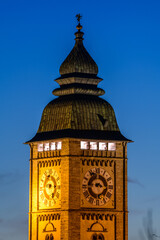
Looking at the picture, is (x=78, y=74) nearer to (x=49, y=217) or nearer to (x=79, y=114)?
(x=79, y=114)

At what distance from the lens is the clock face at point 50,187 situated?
4747 inches

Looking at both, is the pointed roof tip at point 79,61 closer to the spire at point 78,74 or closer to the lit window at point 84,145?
the spire at point 78,74

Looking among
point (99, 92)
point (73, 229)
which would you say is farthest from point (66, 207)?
point (99, 92)

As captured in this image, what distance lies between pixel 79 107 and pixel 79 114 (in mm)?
569

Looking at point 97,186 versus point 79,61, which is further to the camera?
point 79,61

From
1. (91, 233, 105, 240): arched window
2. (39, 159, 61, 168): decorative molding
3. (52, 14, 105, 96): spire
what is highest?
(52, 14, 105, 96): spire

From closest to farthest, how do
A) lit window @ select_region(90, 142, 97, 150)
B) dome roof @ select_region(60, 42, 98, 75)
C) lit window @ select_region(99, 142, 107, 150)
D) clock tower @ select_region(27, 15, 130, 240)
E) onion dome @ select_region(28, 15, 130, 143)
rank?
clock tower @ select_region(27, 15, 130, 240), onion dome @ select_region(28, 15, 130, 143), lit window @ select_region(90, 142, 97, 150), lit window @ select_region(99, 142, 107, 150), dome roof @ select_region(60, 42, 98, 75)

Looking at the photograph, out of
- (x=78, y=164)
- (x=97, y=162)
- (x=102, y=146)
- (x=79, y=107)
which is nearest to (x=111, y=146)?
(x=102, y=146)

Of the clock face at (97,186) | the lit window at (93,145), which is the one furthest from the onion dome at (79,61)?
the clock face at (97,186)

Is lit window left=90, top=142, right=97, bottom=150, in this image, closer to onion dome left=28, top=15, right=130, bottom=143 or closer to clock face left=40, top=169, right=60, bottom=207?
onion dome left=28, top=15, right=130, bottom=143

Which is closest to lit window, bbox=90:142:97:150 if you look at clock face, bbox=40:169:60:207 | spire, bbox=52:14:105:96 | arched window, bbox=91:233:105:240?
clock face, bbox=40:169:60:207

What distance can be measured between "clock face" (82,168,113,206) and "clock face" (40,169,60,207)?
2.26 meters

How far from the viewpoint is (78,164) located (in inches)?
4729

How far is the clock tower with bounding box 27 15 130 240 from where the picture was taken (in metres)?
120
